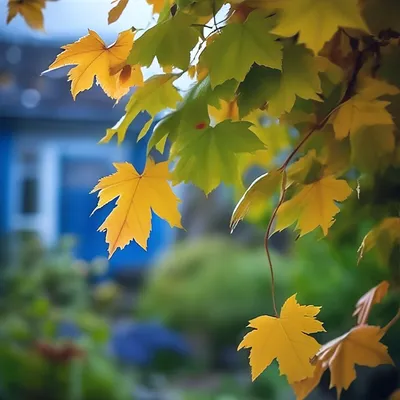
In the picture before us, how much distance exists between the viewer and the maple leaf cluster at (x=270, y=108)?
12.5 inches

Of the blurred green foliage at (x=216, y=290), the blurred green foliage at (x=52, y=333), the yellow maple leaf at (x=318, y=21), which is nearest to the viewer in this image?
the yellow maple leaf at (x=318, y=21)

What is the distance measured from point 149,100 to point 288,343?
0.18 metres

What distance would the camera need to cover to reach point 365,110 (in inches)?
14.3

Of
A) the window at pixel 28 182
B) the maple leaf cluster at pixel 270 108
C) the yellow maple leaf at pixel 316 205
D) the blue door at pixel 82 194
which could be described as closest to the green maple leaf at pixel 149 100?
the maple leaf cluster at pixel 270 108

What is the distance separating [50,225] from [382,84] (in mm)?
1344

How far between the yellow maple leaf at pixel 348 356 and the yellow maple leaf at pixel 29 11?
34 centimetres

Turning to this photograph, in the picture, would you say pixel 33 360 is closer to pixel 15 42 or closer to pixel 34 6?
pixel 15 42

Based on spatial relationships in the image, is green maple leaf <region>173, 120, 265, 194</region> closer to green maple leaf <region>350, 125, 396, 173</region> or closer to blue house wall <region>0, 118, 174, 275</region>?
green maple leaf <region>350, 125, 396, 173</region>

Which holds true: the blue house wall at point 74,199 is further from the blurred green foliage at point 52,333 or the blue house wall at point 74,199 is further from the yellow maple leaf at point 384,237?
the yellow maple leaf at point 384,237

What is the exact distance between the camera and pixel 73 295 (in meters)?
1.34

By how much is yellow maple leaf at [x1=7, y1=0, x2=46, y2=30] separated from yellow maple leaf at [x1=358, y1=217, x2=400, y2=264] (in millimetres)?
314

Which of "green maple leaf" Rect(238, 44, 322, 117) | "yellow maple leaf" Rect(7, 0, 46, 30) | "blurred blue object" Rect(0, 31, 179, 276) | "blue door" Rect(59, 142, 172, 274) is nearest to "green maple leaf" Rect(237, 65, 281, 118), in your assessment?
"green maple leaf" Rect(238, 44, 322, 117)

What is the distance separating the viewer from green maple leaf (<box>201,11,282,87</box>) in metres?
0.31

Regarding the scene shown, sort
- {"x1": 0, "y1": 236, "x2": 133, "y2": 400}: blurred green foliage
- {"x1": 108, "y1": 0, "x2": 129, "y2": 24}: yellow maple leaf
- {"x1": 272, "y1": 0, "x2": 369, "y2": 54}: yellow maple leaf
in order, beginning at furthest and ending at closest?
{"x1": 0, "y1": 236, "x2": 133, "y2": 400}: blurred green foliage, {"x1": 108, "y1": 0, "x2": 129, "y2": 24}: yellow maple leaf, {"x1": 272, "y1": 0, "x2": 369, "y2": 54}: yellow maple leaf
